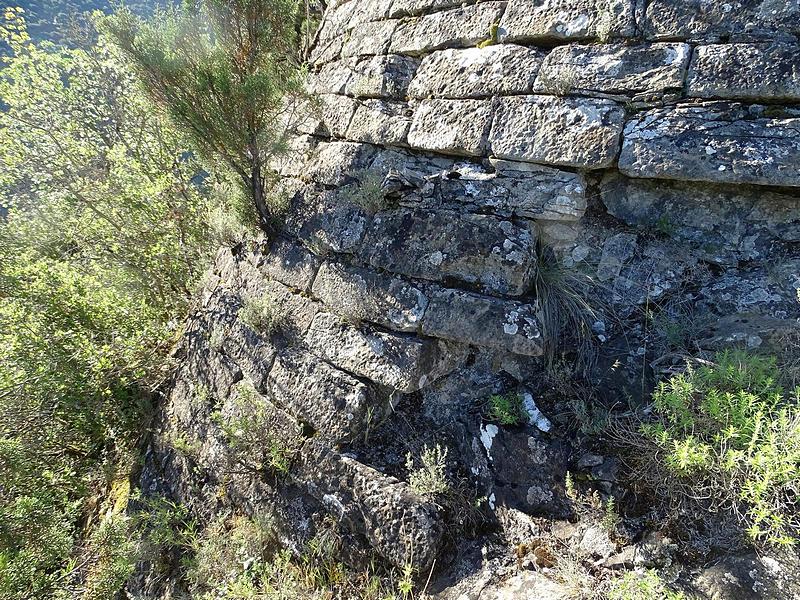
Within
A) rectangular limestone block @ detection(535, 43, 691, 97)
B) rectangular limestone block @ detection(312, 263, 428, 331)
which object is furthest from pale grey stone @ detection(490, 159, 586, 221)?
rectangular limestone block @ detection(312, 263, 428, 331)

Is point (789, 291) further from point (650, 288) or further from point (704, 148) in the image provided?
point (704, 148)

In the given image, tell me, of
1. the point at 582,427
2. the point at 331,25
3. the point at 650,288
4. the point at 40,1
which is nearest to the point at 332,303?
the point at 582,427

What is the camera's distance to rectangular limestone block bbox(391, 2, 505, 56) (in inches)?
127

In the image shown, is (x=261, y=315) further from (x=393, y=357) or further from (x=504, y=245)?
(x=504, y=245)

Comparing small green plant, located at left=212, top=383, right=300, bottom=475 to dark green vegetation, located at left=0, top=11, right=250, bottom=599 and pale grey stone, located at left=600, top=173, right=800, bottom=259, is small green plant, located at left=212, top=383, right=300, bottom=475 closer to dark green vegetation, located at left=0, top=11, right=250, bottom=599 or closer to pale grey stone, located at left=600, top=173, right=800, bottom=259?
dark green vegetation, located at left=0, top=11, right=250, bottom=599

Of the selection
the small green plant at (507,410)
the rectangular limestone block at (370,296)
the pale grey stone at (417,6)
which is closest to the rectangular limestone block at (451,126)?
the pale grey stone at (417,6)

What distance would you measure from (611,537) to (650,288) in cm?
145

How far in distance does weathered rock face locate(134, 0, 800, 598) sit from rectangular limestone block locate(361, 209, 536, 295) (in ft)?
0.05

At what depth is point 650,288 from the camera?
8.88 ft

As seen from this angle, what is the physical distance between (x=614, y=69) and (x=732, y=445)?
2197 millimetres

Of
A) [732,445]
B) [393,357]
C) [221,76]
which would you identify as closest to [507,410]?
[393,357]

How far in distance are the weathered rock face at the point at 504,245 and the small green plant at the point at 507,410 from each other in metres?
0.06

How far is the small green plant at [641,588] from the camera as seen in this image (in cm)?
180

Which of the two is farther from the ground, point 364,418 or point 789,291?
point 789,291
